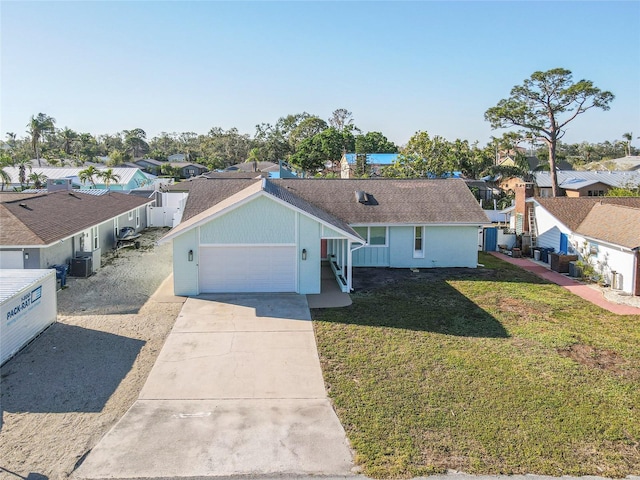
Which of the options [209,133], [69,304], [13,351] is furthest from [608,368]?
[209,133]

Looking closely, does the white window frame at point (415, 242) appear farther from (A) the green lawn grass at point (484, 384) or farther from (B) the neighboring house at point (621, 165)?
(B) the neighboring house at point (621, 165)

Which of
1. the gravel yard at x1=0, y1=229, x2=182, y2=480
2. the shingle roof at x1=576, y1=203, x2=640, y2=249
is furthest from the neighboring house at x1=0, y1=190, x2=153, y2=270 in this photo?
the shingle roof at x1=576, y1=203, x2=640, y2=249

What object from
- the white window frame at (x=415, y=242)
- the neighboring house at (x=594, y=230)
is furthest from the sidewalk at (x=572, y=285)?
the white window frame at (x=415, y=242)

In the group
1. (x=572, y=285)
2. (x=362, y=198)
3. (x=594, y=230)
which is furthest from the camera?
(x=362, y=198)

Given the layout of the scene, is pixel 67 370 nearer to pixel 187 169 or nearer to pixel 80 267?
pixel 80 267

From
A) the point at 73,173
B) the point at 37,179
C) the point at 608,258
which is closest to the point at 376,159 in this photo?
the point at 73,173

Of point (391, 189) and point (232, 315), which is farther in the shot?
point (391, 189)

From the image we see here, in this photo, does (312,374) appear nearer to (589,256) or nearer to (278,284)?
(278,284)

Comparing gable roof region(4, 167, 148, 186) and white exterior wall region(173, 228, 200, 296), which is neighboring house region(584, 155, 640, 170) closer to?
gable roof region(4, 167, 148, 186)
